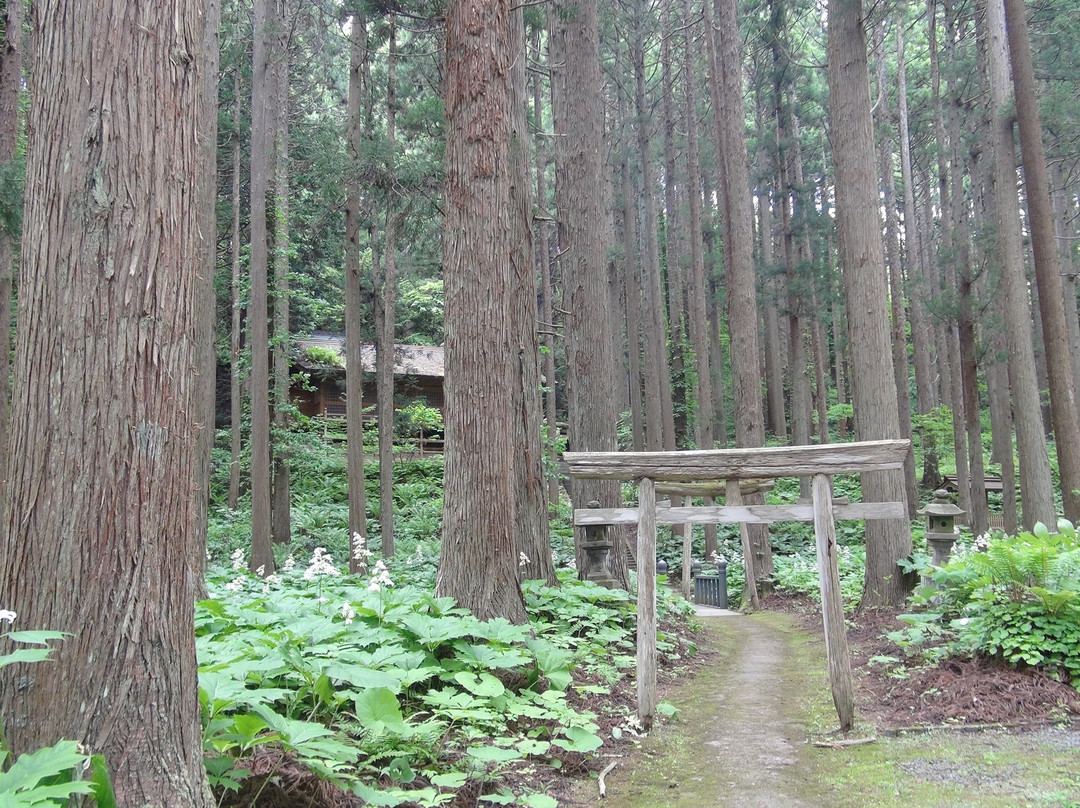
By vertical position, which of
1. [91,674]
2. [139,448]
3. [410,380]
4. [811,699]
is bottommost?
[811,699]

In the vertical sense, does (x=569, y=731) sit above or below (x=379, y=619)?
below

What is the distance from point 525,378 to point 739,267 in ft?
27.8

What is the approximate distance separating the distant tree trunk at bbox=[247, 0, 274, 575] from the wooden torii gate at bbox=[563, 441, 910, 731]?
25.9 ft

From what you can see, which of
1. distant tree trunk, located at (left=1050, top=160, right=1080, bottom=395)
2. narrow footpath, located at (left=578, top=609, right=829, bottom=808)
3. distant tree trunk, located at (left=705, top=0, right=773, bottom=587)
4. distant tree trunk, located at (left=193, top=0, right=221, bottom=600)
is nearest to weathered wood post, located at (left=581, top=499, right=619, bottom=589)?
narrow footpath, located at (left=578, top=609, right=829, bottom=808)

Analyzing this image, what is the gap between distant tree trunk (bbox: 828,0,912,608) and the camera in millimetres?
10094

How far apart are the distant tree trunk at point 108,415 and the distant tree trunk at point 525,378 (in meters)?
→ 5.07

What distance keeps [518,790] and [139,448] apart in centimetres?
264

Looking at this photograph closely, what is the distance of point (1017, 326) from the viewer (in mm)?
12109

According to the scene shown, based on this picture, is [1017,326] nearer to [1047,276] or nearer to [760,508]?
[1047,276]

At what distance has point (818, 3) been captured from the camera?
2412 cm

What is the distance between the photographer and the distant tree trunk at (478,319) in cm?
605

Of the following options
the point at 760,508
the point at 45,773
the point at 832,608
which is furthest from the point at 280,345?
the point at 45,773

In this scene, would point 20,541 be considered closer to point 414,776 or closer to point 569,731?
point 414,776

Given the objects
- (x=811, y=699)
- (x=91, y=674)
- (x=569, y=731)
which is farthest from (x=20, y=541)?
(x=811, y=699)
